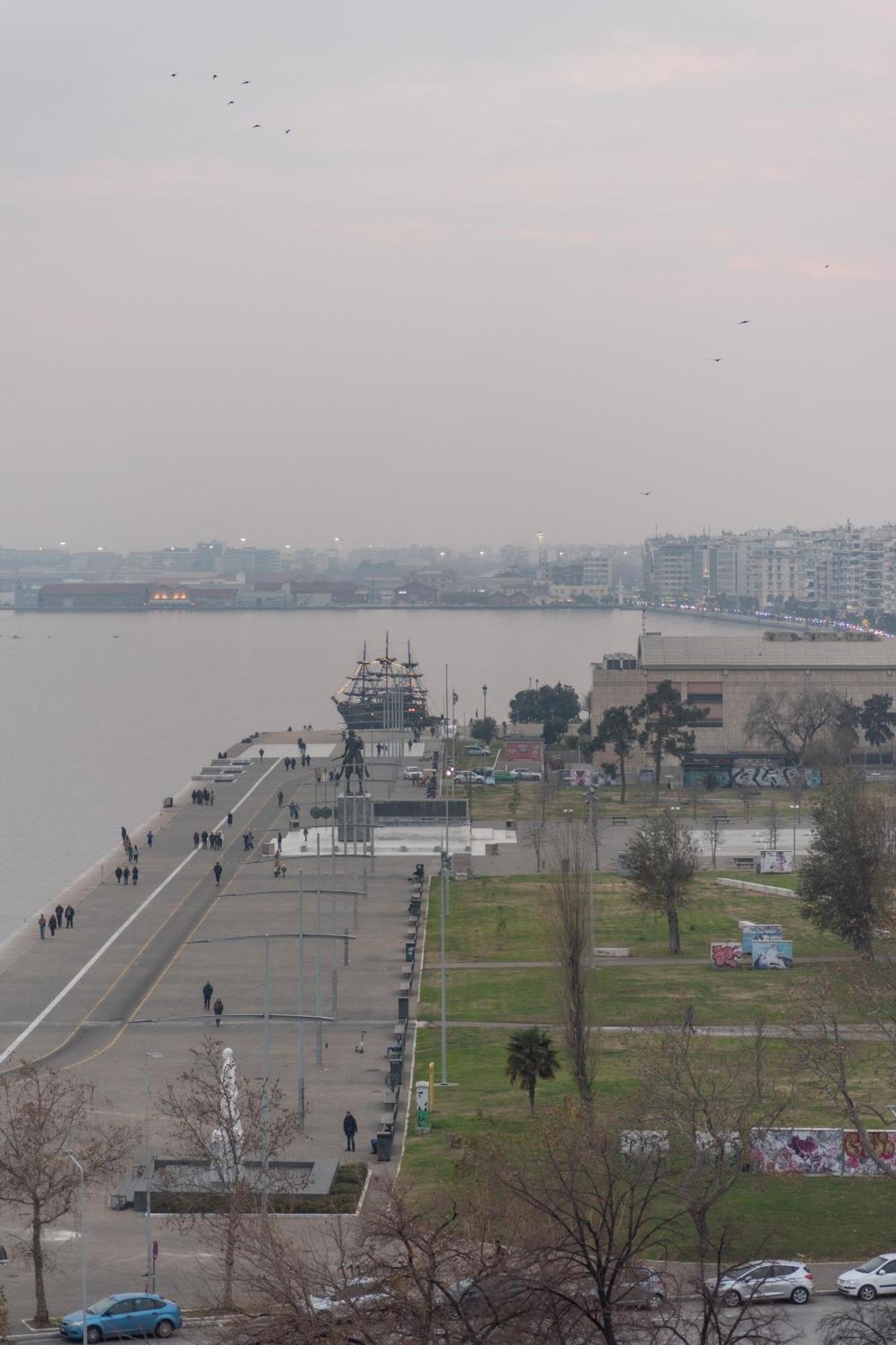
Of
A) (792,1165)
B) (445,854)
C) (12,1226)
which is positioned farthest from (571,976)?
(445,854)

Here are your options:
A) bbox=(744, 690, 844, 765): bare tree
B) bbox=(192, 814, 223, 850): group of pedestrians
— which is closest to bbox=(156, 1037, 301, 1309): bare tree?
bbox=(192, 814, 223, 850): group of pedestrians

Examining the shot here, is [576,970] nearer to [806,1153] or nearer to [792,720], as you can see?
[806,1153]

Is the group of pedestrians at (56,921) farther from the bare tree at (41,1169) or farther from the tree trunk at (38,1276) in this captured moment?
the tree trunk at (38,1276)

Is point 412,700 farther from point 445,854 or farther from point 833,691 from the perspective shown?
point 445,854

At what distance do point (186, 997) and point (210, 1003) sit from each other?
967 millimetres

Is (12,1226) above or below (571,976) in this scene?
below

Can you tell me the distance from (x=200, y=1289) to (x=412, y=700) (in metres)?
73.6

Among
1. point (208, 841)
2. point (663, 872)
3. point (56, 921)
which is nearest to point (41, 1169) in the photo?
point (663, 872)

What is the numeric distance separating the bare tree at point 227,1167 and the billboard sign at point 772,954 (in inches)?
601

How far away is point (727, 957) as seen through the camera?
38312mm

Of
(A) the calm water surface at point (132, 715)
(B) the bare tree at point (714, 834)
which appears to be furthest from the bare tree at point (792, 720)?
(A) the calm water surface at point (132, 715)

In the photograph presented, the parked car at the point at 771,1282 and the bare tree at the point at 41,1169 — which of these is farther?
the bare tree at the point at 41,1169

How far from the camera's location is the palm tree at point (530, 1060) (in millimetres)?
27375

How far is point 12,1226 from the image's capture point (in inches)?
898
